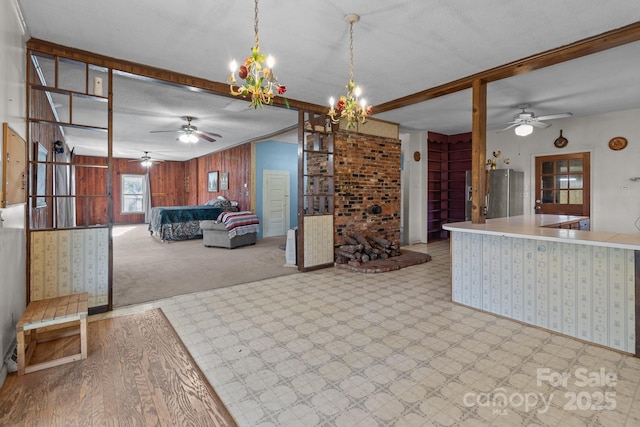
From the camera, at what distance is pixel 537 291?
2.79 meters

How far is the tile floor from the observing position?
5.54 feet

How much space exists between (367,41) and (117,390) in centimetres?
328

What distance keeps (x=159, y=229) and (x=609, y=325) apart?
812 centimetres

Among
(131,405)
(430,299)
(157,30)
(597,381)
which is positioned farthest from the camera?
(430,299)

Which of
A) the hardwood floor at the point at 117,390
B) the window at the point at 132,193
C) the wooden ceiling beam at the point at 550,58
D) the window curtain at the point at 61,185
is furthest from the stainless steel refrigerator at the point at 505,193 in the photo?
the window at the point at 132,193

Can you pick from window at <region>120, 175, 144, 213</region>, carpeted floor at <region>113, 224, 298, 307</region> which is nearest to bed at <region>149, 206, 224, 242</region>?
carpeted floor at <region>113, 224, 298, 307</region>

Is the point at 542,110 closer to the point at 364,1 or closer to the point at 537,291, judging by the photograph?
the point at 537,291

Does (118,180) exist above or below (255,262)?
above

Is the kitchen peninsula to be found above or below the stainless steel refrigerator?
below

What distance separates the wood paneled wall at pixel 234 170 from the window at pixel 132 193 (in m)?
2.80

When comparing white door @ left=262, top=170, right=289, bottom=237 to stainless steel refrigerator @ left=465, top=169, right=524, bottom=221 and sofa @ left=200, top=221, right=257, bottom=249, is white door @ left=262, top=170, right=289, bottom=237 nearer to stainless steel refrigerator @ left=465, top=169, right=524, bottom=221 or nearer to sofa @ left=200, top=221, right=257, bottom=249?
sofa @ left=200, top=221, right=257, bottom=249

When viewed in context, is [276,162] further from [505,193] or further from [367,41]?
[367,41]

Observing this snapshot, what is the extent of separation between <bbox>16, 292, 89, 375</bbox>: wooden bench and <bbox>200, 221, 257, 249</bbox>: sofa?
163 inches

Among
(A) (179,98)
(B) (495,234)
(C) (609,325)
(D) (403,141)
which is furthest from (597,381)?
(D) (403,141)
